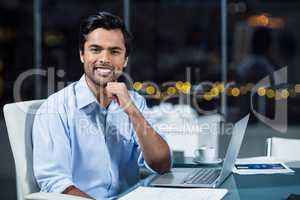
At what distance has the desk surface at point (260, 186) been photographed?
5.30ft

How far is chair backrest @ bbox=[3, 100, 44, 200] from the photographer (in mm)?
1811

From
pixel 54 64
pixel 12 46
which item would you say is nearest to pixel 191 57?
pixel 54 64

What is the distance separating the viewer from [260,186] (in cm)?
175

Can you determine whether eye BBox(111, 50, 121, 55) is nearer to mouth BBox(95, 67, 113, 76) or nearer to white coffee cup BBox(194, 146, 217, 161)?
mouth BBox(95, 67, 113, 76)

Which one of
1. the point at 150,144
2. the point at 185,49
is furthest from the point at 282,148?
the point at 185,49

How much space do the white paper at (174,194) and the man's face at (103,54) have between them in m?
0.58

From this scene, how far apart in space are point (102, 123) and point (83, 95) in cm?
14

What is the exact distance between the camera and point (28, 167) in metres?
1.83

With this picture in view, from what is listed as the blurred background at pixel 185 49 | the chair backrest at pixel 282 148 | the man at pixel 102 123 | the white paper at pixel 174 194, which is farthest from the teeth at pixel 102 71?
the blurred background at pixel 185 49

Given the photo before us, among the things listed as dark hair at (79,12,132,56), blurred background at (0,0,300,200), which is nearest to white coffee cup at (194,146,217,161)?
dark hair at (79,12,132,56)

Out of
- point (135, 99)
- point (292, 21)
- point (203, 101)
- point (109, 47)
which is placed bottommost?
point (203, 101)

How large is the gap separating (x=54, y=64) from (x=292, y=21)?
11.1ft

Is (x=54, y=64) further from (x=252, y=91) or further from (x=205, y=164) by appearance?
(x=205, y=164)

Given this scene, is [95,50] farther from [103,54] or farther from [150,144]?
[150,144]
